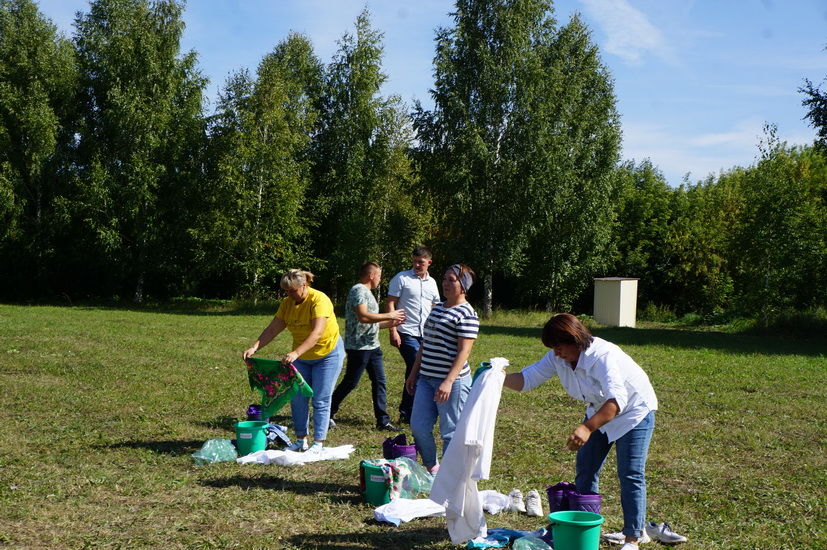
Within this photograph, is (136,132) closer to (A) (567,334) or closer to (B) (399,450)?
(B) (399,450)

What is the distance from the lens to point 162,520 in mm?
5672

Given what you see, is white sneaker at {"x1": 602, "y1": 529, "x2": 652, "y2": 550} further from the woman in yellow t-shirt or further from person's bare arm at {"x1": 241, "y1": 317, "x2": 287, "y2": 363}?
person's bare arm at {"x1": 241, "y1": 317, "x2": 287, "y2": 363}

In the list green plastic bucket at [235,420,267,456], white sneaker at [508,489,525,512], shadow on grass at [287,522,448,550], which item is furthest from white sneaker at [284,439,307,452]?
white sneaker at [508,489,525,512]

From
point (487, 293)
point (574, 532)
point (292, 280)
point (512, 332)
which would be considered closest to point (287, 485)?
point (292, 280)

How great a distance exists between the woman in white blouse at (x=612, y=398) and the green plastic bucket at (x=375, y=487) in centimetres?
171

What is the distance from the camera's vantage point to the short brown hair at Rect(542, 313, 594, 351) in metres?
4.72

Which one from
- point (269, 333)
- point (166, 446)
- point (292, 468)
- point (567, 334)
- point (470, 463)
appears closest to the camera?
point (567, 334)

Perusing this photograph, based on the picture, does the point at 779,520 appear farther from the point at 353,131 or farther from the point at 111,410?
the point at 353,131

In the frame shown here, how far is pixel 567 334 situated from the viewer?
472 centimetres

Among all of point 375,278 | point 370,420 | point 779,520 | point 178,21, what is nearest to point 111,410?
point 370,420

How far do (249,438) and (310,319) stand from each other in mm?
1301

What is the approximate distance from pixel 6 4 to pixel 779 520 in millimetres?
43217

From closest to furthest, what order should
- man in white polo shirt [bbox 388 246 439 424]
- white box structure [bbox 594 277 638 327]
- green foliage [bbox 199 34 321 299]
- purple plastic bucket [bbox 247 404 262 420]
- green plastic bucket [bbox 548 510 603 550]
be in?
green plastic bucket [bbox 548 510 603 550]
purple plastic bucket [bbox 247 404 262 420]
man in white polo shirt [bbox 388 246 439 424]
white box structure [bbox 594 277 638 327]
green foliage [bbox 199 34 321 299]

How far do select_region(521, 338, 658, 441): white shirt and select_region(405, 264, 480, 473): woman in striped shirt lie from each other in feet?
3.92
